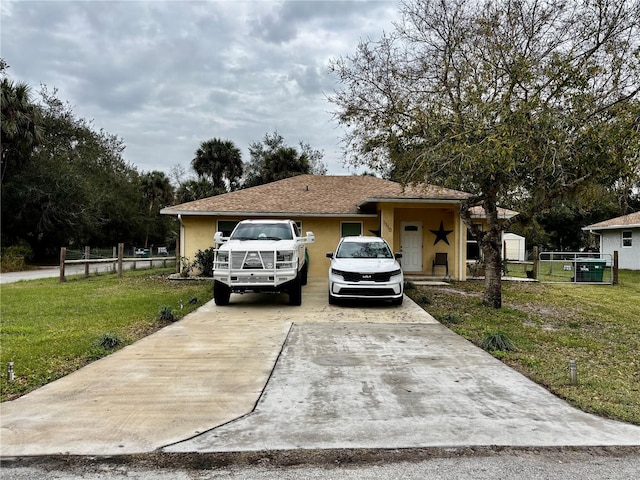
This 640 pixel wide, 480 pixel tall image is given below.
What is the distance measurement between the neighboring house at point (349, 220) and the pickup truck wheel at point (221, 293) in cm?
661

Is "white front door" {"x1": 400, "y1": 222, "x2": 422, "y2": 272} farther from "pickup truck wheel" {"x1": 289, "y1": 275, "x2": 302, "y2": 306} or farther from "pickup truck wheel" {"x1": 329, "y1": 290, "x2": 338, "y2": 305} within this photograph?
"pickup truck wheel" {"x1": 289, "y1": 275, "x2": 302, "y2": 306}

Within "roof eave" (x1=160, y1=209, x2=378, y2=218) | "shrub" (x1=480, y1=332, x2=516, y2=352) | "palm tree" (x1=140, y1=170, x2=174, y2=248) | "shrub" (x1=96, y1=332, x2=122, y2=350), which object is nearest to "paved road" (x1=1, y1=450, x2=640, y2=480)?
"shrub" (x1=480, y1=332, x2=516, y2=352)

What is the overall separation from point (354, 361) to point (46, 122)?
116ft

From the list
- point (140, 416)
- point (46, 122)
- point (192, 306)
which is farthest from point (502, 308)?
point (46, 122)

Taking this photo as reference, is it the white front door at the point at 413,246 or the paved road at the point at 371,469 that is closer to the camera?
the paved road at the point at 371,469

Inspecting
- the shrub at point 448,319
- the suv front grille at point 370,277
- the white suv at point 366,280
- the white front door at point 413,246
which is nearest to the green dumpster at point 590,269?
the white front door at point 413,246

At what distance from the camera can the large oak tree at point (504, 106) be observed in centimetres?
834

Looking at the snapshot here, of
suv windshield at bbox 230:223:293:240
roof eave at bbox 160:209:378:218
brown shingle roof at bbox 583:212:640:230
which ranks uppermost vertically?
brown shingle roof at bbox 583:212:640:230

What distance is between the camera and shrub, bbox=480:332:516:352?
23.0 feet

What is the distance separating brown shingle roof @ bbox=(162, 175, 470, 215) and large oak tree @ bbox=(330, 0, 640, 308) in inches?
160

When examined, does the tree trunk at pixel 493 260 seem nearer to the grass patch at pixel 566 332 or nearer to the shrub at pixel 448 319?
the grass patch at pixel 566 332

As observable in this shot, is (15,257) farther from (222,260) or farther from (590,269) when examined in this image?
(590,269)

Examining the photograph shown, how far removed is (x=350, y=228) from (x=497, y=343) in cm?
1145

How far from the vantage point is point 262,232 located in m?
11.7
